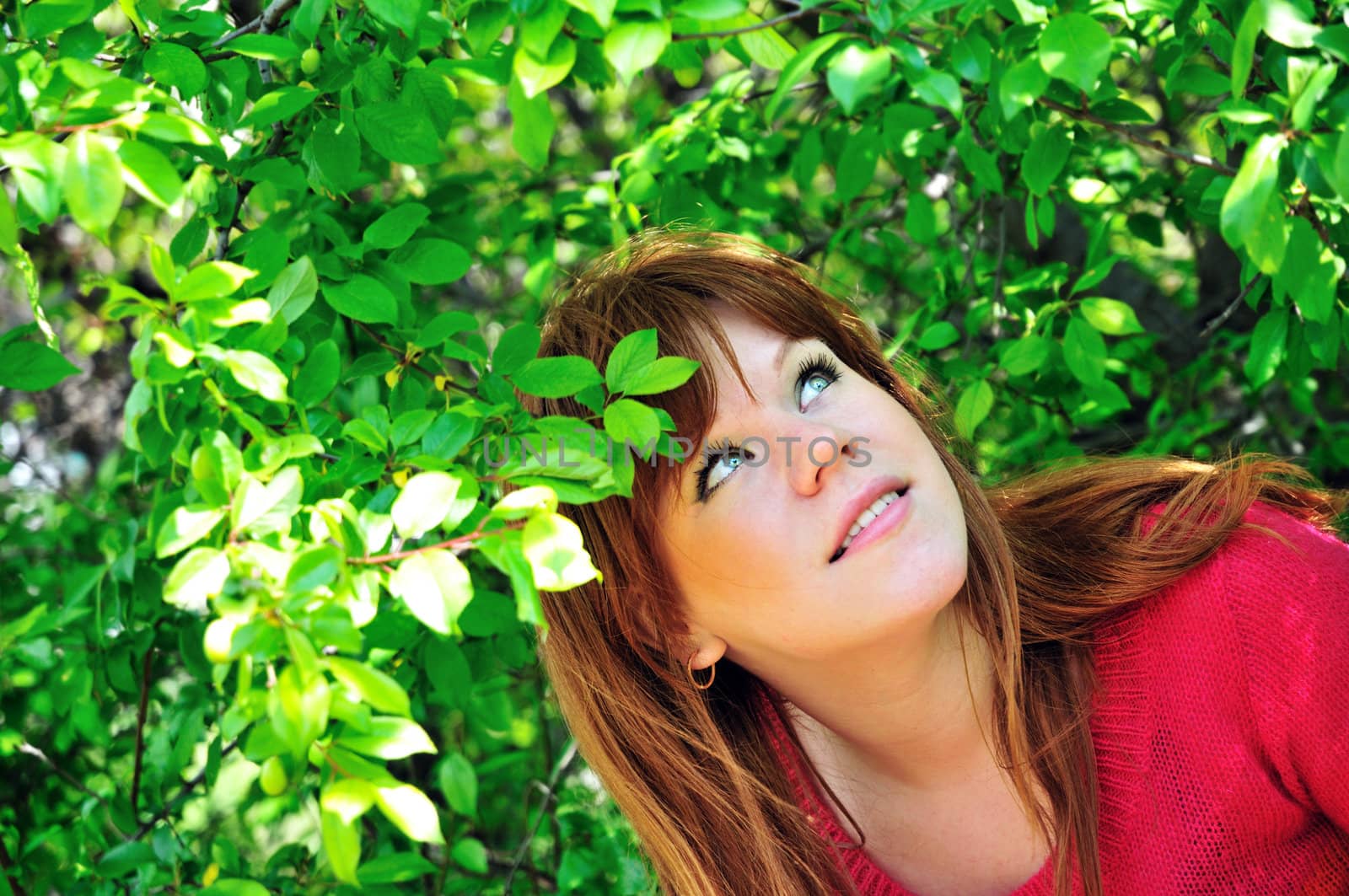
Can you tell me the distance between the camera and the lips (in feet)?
5.28

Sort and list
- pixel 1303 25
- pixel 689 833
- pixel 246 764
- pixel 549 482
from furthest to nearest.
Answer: pixel 246 764 → pixel 689 833 → pixel 549 482 → pixel 1303 25

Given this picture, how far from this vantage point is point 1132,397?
320 cm

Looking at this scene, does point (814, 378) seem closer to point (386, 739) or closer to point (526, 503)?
point (526, 503)

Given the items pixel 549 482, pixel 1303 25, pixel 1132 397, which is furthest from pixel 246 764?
pixel 1132 397

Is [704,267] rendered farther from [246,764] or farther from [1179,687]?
[246,764]

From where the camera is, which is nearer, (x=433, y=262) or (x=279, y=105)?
(x=279, y=105)

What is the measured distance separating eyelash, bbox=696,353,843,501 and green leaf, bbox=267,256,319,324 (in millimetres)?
563

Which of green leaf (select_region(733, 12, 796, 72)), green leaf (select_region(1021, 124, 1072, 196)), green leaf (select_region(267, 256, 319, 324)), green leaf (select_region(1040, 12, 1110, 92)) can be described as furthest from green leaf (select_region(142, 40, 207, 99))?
green leaf (select_region(1021, 124, 1072, 196))

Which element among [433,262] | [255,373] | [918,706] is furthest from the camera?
[918,706]

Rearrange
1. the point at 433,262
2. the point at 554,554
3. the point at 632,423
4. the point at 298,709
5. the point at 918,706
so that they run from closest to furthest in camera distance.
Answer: the point at 298,709 → the point at 554,554 → the point at 632,423 → the point at 433,262 → the point at 918,706

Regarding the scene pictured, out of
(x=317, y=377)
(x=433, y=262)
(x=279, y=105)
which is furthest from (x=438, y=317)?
(x=279, y=105)

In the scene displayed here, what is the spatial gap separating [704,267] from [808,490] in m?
0.42

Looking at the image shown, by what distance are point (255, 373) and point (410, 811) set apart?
0.45 m

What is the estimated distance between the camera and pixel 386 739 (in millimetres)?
1122
